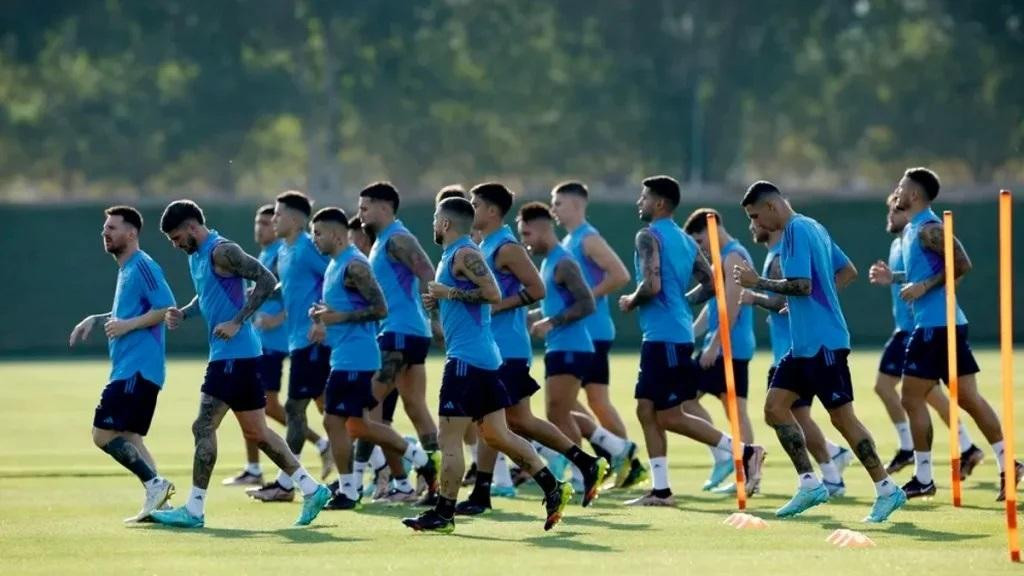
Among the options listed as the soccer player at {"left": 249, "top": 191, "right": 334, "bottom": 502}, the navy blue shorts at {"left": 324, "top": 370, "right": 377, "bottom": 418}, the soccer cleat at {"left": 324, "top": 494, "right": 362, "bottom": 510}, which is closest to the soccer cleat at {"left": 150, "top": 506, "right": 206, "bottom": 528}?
the soccer cleat at {"left": 324, "top": 494, "right": 362, "bottom": 510}

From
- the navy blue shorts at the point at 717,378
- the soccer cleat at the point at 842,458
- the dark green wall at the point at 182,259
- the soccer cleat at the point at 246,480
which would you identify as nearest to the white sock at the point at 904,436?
the soccer cleat at the point at 842,458

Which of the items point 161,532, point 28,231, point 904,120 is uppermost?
point 904,120

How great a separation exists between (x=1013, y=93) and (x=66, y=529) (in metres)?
55.5

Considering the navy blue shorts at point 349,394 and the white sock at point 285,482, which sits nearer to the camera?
the navy blue shorts at point 349,394

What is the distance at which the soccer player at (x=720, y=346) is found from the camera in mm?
16406

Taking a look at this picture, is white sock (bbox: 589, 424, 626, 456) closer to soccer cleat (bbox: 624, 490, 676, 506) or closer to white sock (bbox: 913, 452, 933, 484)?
soccer cleat (bbox: 624, 490, 676, 506)

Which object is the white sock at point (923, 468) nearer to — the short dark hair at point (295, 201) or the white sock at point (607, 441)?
the white sock at point (607, 441)

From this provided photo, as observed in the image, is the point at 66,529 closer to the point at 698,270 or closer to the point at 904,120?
the point at 698,270

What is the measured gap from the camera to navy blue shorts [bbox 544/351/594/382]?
632 inches

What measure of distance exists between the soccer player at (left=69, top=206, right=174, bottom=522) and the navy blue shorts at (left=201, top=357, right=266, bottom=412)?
455 mm

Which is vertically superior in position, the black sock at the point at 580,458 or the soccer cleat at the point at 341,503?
the black sock at the point at 580,458

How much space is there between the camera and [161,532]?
1345 cm

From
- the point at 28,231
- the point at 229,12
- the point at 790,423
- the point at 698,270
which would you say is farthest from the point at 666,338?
the point at 229,12

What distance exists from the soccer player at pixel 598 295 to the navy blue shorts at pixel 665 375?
0.87 meters
